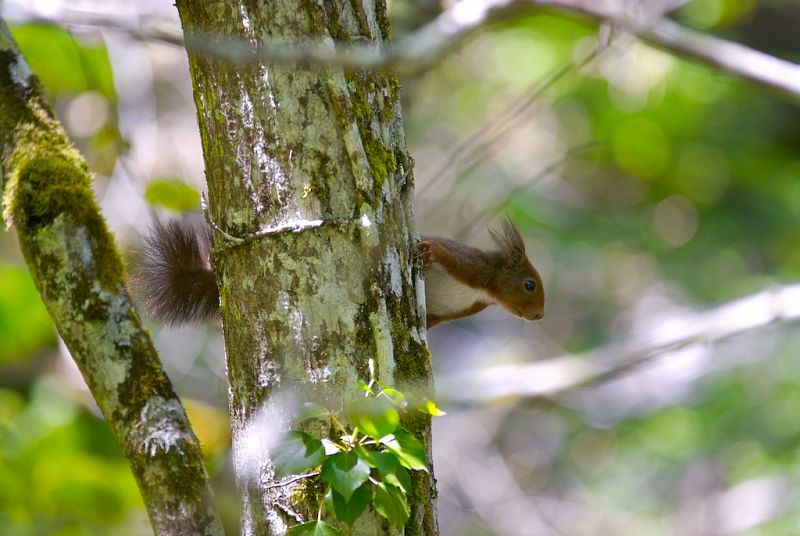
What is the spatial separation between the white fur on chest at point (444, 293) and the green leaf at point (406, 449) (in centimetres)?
189

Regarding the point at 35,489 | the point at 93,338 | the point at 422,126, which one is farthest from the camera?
the point at 422,126

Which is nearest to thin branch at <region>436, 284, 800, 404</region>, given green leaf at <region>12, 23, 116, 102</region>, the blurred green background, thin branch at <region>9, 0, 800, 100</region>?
thin branch at <region>9, 0, 800, 100</region>

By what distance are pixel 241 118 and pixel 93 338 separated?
64 centimetres

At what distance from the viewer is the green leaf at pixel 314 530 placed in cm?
166

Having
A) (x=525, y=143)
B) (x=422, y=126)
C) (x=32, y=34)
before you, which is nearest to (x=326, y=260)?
(x=32, y=34)

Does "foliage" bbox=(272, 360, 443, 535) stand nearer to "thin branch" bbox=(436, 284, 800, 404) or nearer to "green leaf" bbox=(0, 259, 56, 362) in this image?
"thin branch" bbox=(436, 284, 800, 404)

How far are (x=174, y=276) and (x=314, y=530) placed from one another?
1244 millimetres

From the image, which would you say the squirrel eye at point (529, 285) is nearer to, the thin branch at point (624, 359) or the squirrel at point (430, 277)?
the squirrel at point (430, 277)

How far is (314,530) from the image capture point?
1666mm

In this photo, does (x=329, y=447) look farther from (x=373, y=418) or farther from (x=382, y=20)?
(x=382, y=20)

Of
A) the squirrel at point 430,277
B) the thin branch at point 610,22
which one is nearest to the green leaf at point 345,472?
the squirrel at point 430,277

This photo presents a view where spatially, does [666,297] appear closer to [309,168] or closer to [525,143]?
[525,143]

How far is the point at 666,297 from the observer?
25.3ft

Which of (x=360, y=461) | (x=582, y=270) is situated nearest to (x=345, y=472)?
(x=360, y=461)
